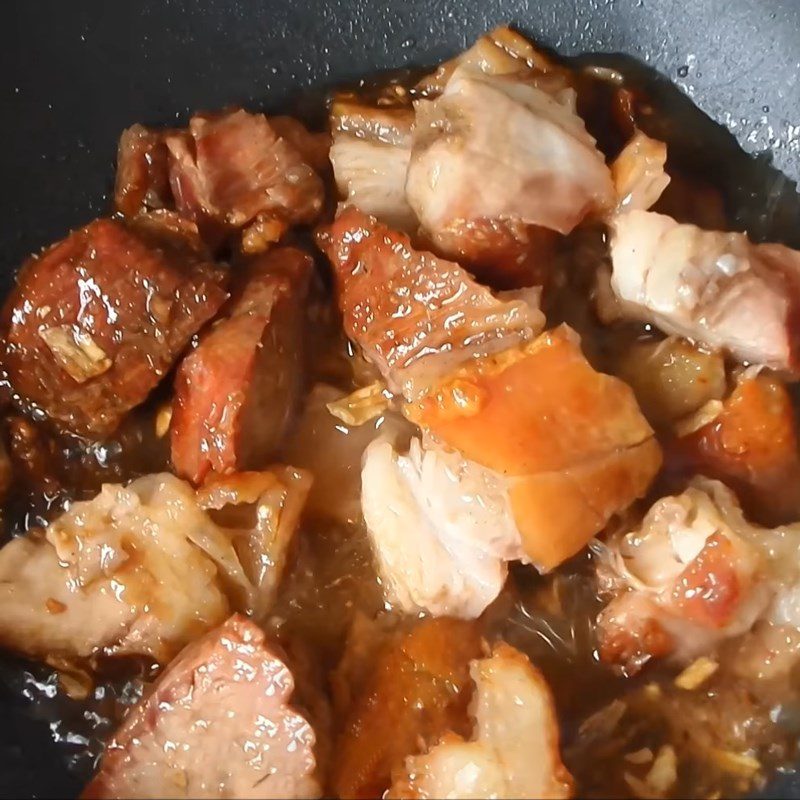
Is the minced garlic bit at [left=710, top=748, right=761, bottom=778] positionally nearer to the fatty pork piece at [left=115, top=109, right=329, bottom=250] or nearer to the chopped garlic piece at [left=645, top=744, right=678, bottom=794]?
the chopped garlic piece at [left=645, top=744, right=678, bottom=794]

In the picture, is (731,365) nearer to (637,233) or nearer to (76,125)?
(637,233)

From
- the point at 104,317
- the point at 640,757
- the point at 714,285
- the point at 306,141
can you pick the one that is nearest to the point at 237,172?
the point at 306,141

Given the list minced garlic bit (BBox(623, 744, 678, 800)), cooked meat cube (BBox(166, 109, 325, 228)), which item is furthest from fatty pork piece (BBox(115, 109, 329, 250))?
minced garlic bit (BBox(623, 744, 678, 800))

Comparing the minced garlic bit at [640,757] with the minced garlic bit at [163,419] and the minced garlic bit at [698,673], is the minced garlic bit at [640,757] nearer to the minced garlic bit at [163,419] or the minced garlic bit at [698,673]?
the minced garlic bit at [698,673]

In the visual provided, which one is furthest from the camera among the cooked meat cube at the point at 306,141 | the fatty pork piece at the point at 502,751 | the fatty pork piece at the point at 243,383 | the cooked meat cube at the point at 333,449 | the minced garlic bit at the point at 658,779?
the cooked meat cube at the point at 306,141

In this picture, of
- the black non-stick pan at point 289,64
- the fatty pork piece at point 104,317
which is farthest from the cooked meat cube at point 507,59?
the fatty pork piece at point 104,317

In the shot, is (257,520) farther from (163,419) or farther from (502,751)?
(502,751)

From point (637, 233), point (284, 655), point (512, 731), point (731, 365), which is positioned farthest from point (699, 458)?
point (284, 655)
